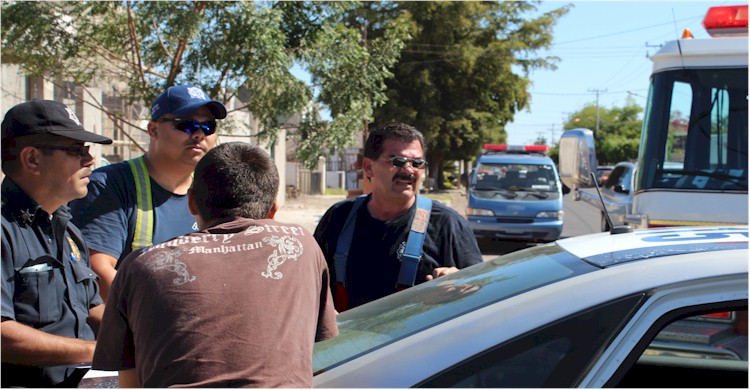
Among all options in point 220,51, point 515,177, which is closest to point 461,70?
point 515,177

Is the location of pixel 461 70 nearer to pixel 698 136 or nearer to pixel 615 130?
pixel 698 136

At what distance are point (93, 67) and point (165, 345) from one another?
8.50m

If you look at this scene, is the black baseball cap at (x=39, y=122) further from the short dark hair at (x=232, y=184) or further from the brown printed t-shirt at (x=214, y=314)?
the brown printed t-shirt at (x=214, y=314)

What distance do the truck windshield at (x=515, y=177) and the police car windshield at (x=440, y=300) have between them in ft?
37.4

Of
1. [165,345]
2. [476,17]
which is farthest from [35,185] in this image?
[476,17]

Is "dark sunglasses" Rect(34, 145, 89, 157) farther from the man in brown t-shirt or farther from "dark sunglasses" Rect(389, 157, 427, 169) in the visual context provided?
"dark sunglasses" Rect(389, 157, 427, 169)

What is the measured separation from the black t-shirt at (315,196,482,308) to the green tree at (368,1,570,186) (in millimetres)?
27696

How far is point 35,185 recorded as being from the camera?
2.59 metres

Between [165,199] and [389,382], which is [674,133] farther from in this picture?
[389,382]

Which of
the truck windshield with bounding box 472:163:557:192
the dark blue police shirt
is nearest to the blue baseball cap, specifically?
the dark blue police shirt

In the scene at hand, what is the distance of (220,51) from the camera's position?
8672 millimetres

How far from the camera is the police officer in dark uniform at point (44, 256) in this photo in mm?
2352

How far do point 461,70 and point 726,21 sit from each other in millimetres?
27596

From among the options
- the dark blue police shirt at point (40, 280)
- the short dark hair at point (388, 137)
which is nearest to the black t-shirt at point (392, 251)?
the short dark hair at point (388, 137)
